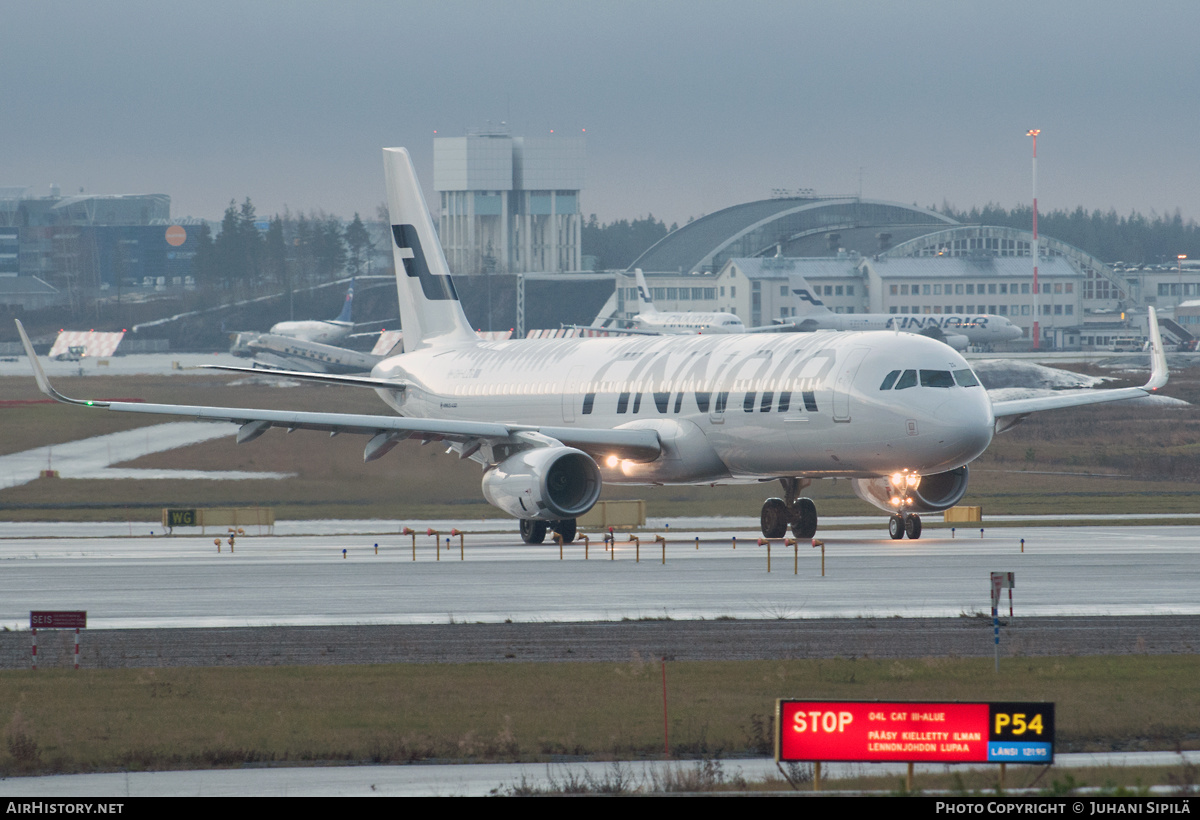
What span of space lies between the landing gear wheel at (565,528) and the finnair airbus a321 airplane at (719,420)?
0.20 feet

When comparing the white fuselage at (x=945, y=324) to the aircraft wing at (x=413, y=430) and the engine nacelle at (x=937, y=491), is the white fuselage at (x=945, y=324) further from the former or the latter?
the aircraft wing at (x=413, y=430)

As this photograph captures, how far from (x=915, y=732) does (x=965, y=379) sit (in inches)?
1126

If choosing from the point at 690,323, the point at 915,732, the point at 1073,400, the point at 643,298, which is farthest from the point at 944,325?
the point at 915,732

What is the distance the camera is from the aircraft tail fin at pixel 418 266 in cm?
5359

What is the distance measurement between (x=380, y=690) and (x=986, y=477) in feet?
174

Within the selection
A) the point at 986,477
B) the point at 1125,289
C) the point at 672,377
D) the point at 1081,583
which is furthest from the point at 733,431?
the point at 1125,289

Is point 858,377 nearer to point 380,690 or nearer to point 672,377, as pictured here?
point 672,377

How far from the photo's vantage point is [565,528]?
45156 mm

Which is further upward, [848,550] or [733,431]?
[733,431]

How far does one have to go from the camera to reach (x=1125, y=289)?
200m

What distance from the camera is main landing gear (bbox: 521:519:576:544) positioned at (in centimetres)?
4488

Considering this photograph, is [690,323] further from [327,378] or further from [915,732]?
[915,732]

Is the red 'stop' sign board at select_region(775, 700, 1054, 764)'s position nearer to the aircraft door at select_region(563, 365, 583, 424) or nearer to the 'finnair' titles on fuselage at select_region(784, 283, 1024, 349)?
the aircraft door at select_region(563, 365, 583, 424)

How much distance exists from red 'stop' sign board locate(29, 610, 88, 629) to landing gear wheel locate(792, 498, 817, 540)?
25.3 m
